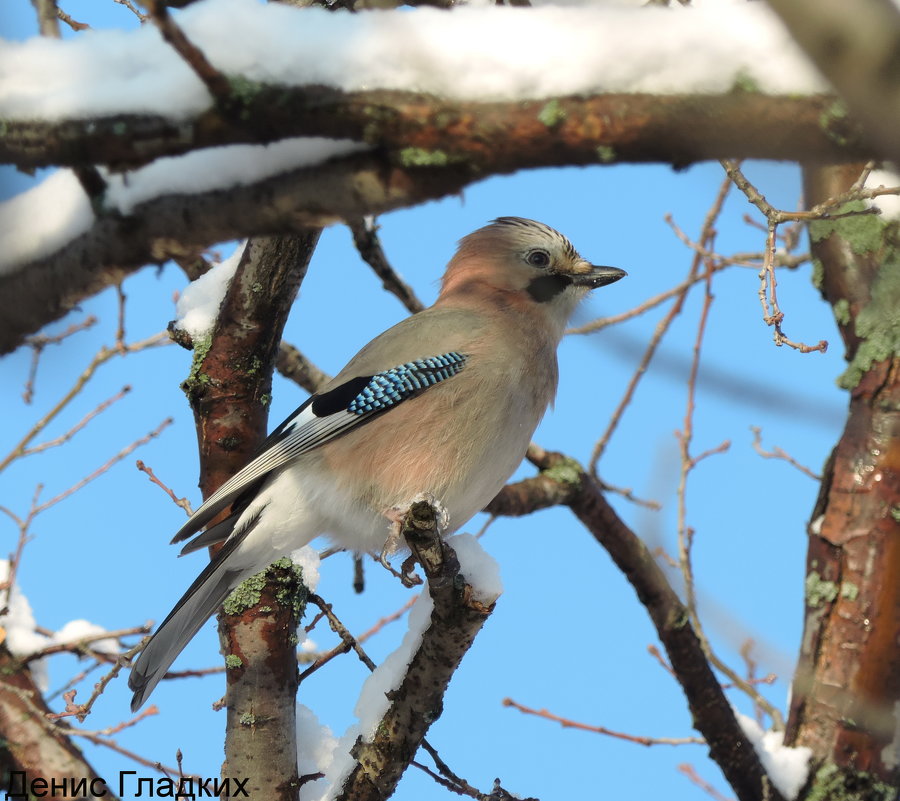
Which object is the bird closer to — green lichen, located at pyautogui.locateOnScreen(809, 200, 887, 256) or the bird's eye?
the bird's eye

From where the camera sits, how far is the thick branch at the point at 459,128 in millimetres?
→ 1626

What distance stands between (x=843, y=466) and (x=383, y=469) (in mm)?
2072

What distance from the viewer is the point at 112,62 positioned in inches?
77.9

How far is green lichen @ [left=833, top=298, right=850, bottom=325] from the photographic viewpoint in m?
4.96

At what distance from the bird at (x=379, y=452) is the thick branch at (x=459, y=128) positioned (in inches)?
89.9

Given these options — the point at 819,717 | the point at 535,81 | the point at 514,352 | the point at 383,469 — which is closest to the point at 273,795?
the point at 383,469

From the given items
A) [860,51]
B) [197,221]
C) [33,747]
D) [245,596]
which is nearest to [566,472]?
[245,596]

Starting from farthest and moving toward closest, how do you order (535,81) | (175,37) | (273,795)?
1. (273,795)
2. (535,81)
3. (175,37)

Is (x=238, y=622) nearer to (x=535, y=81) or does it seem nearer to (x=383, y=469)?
(x=383, y=469)

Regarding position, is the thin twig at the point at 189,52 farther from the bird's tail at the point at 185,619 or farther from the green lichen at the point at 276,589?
the green lichen at the point at 276,589

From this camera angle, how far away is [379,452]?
4.24 metres

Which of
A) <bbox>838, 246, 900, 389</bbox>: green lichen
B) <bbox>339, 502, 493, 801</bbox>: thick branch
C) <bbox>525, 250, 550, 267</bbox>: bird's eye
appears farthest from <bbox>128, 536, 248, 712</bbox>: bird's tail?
<bbox>838, 246, 900, 389</bbox>: green lichen

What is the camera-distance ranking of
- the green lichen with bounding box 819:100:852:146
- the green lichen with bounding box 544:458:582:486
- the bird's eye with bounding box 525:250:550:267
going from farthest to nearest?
the bird's eye with bounding box 525:250:550:267 → the green lichen with bounding box 544:458:582:486 → the green lichen with bounding box 819:100:852:146

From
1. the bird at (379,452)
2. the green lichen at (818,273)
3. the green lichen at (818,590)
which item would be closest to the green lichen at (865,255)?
the green lichen at (818,273)
